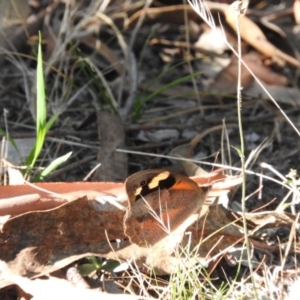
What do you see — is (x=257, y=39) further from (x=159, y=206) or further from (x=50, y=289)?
(x=50, y=289)

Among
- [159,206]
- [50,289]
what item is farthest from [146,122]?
[50,289]

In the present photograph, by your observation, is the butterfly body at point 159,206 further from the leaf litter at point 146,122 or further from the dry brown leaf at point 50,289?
the dry brown leaf at point 50,289

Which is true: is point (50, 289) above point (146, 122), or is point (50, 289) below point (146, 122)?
above

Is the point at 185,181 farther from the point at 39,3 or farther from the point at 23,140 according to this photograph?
the point at 39,3

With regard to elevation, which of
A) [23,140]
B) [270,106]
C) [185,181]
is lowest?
[270,106]

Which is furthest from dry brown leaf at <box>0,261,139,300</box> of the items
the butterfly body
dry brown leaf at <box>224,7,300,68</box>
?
dry brown leaf at <box>224,7,300,68</box>

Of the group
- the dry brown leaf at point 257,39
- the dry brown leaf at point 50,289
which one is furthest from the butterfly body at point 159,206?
the dry brown leaf at point 257,39

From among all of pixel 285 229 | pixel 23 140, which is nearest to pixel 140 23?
pixel 23 140

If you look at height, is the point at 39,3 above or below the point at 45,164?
above
